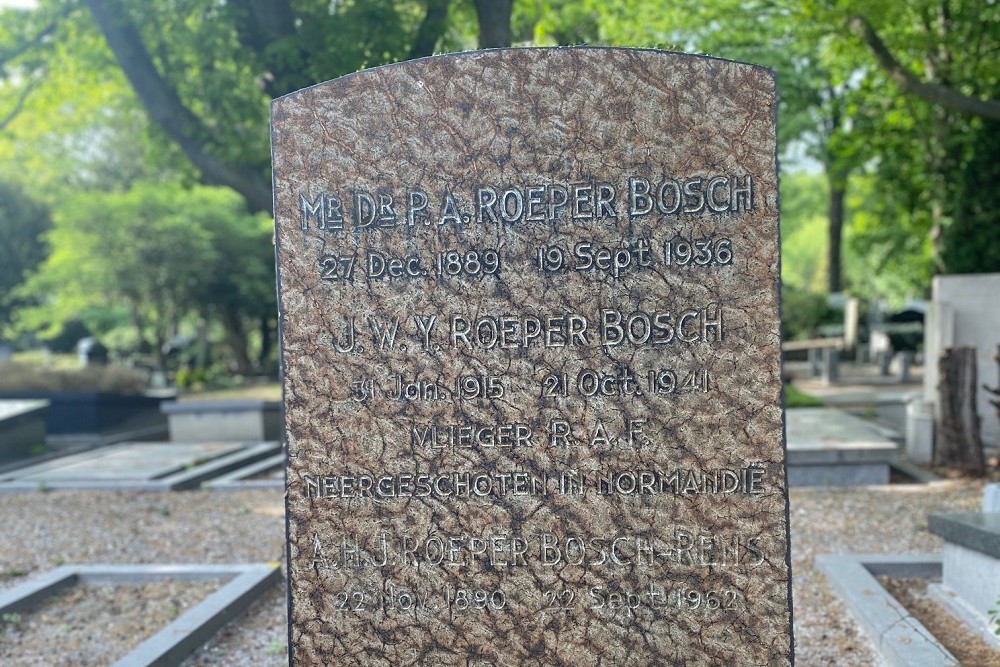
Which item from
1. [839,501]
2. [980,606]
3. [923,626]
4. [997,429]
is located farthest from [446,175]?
[997,429]

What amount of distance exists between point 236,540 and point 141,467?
384 cm

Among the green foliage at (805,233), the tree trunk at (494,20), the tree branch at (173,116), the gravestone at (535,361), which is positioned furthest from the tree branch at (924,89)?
the green foliage at (805,233)

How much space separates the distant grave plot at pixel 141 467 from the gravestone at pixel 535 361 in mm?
6735

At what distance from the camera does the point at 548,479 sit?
3145 mm

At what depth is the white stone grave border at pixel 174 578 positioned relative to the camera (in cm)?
429

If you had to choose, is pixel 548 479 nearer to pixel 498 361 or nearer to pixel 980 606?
pixel 498 361

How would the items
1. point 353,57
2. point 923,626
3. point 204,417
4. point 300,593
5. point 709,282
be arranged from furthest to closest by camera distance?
point 204,417, point 353,57, point 923,626, point 300,593, point 709,282

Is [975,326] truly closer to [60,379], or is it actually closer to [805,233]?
[60,379]

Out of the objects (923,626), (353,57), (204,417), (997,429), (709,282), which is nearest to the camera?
(709,282)

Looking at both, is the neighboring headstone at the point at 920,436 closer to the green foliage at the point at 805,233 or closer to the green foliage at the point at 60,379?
the green foliage at the point at 60,379

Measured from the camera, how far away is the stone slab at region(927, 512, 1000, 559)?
426 cm

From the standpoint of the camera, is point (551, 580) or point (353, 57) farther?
point (353, 57)

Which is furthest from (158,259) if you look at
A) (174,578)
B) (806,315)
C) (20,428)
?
(806,315)

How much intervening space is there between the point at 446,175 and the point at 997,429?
9.07m
